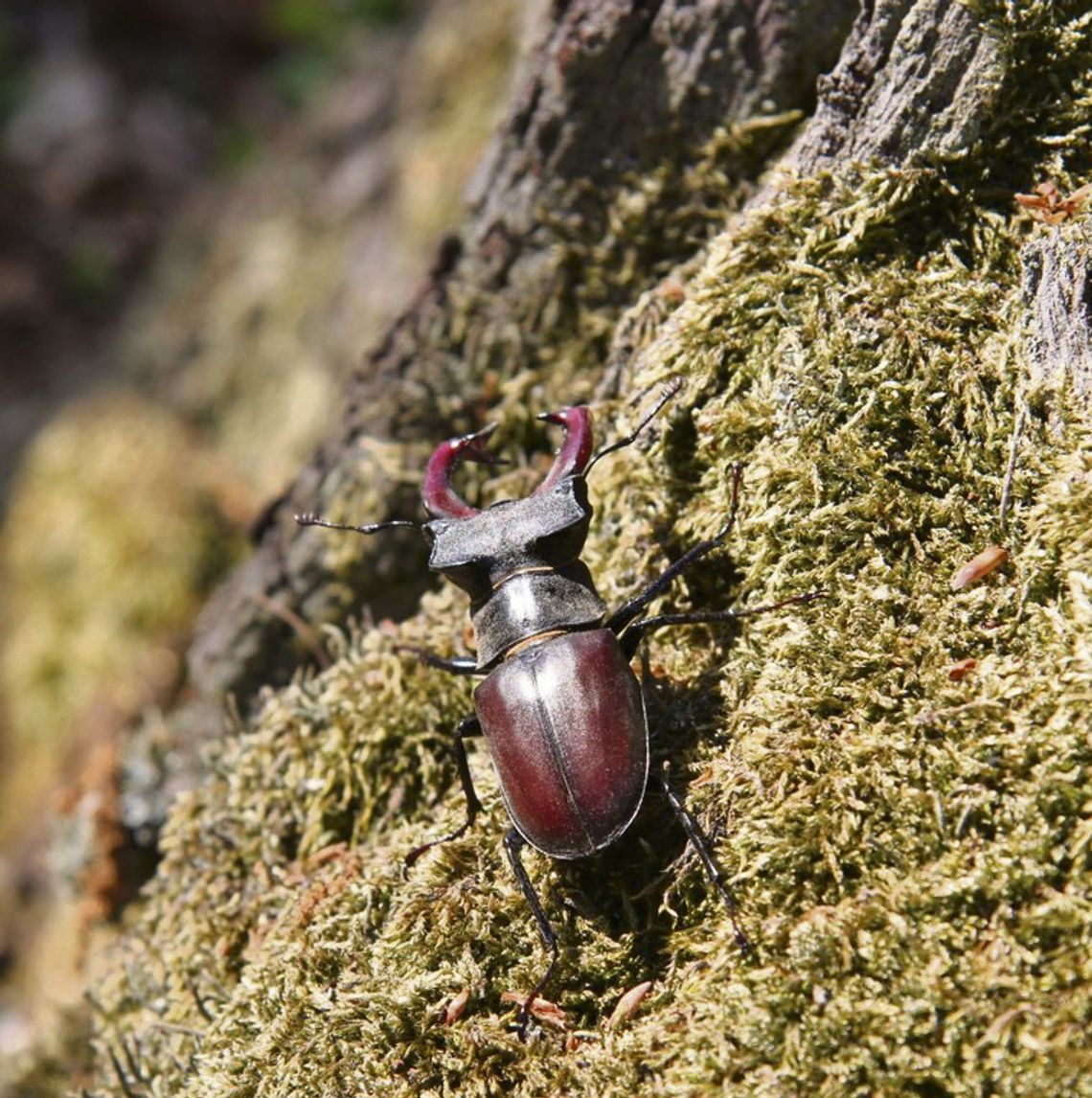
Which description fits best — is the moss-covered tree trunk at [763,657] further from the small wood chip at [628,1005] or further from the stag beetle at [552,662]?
the stag beetle at [552,662]

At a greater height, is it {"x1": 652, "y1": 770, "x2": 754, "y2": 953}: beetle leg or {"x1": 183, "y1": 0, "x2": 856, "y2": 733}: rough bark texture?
{"x1": 183, "y1": 0, "x2": 856, "y2": 733}: rough bark texture

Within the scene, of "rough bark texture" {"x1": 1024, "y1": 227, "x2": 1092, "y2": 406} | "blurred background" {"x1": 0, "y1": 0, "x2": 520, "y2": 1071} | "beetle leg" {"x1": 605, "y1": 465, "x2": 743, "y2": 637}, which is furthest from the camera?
"blurred background" {"x1": 0, "y1": 0, "x2": 520, "y2": 1071}

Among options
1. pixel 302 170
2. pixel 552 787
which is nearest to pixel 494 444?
pixel 552 787

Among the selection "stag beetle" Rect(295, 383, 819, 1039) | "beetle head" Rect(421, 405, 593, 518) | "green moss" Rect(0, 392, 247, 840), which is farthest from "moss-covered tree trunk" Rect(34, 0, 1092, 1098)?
"green moss" Rect(0, 392, 247, 840)

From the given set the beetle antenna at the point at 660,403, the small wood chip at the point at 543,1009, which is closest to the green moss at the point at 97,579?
the beetle antenna at the point at 660,403

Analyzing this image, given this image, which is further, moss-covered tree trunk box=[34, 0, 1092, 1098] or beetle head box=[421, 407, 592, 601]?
beetle head box=[421, 407, 592, 601]

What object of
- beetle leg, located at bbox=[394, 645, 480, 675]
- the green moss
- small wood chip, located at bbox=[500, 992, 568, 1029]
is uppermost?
the green moss

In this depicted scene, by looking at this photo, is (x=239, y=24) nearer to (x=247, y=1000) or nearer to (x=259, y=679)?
(x=259, y=679)

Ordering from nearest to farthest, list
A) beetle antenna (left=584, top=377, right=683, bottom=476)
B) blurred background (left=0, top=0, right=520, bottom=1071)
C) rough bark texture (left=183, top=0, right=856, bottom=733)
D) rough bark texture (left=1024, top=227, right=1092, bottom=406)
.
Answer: rough bark texture (left=1024, top=227, right=1092, bottom=406)
beetle antenna (left=584, top=377, right=683, bottom=476)
rough bark texture (left=183, top=0, right=856, bottom=733)
blurred background (left=0, top=0, right=520, bottom=1071)

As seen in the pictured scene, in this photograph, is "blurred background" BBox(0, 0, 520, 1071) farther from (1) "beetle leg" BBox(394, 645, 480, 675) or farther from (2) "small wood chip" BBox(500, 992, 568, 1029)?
(2) "small wood chip" BBox(500, 992, 568, 1029)
